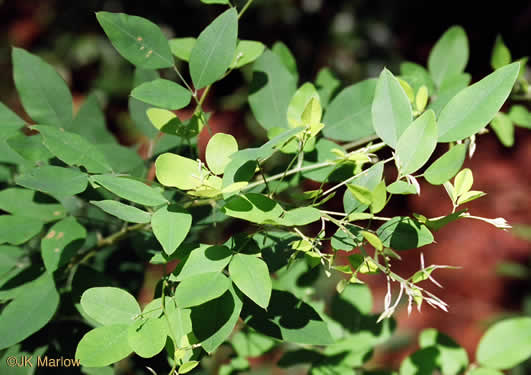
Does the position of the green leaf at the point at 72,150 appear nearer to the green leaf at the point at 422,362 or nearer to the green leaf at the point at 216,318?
the green leaf at the point at 216,318

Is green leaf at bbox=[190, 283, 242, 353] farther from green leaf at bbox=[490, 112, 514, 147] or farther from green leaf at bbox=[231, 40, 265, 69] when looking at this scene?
green leaf at bbox=[490, 112, 514, 147]

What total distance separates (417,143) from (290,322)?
269mm

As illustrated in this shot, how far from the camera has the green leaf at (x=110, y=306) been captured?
524mm

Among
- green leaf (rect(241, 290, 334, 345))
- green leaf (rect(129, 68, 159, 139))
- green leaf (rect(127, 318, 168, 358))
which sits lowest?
green leaf (rect(241, 290, 334, 345))

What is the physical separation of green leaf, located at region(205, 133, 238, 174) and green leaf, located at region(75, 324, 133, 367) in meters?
0.20

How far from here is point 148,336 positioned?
1.67 feet

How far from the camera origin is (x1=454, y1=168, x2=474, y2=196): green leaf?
19.8 inches

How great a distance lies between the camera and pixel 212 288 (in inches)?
19.4

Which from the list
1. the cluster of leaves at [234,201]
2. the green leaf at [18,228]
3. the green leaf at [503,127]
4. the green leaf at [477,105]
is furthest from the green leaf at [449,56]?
the green leaf at [18,228]

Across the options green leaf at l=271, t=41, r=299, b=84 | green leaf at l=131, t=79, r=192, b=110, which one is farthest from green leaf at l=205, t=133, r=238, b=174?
green leaf at l=271, t=41, r=299, b=84

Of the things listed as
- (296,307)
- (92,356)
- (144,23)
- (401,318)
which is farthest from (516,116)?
(401,318)

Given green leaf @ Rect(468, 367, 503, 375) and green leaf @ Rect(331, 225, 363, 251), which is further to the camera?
green leaf @ Rect(468, 367, 503, 375)

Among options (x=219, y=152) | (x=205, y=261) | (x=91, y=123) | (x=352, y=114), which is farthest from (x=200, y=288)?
(x=91, y=123)

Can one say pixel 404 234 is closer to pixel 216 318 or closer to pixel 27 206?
pixel 216 318
